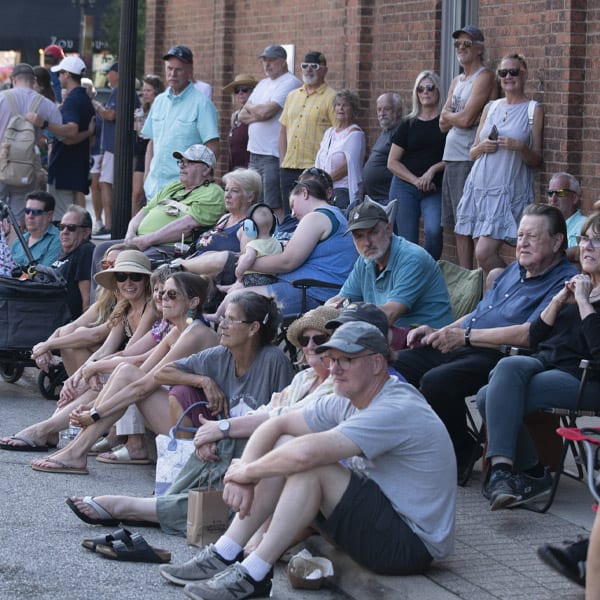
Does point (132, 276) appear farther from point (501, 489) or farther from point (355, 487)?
point (355, 487)

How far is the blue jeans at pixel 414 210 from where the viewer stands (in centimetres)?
1157

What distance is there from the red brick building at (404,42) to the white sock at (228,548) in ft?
18.0

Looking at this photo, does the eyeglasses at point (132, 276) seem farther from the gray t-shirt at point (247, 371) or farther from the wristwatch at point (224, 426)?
the wristwatch at point (224, 426)

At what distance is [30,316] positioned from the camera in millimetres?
10281

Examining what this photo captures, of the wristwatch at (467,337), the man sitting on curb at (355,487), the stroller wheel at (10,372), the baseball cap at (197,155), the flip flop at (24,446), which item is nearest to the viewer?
the man sitting on curb at (355,487)

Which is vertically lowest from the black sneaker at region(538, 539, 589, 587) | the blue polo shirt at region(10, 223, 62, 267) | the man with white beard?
the black sneaker at region(538, 539, 589, 587)

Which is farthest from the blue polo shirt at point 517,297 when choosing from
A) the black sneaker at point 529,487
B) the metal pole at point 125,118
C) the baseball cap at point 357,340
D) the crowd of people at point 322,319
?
the metal pole at point 125,118

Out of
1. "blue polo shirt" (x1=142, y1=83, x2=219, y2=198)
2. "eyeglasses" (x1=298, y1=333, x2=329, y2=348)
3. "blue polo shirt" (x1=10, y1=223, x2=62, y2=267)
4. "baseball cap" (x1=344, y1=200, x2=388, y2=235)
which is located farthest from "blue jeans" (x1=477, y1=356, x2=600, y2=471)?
"blue polo shirt" (x1=142, y1=83, x2=219, y2=198)

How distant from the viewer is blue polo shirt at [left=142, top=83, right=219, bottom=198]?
42.4ft

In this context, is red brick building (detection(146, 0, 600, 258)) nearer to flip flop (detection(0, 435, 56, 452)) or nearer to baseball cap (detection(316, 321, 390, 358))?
flip flop (detection(0, 435, 56, 452))

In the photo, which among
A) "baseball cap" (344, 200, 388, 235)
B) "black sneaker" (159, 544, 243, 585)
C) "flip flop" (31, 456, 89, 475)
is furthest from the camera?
"flip flop" (31, 456, 89, 475)

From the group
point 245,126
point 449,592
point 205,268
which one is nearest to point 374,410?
point 449,592

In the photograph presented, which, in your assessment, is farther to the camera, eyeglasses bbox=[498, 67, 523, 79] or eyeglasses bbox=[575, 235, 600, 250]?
eyeglasses bbox=[498, 67, 523, 79]

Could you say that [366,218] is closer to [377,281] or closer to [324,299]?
[377,281]
